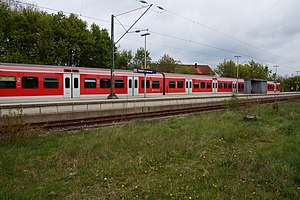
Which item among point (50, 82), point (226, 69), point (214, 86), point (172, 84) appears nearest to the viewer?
point (50, 82)

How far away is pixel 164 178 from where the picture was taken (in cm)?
535

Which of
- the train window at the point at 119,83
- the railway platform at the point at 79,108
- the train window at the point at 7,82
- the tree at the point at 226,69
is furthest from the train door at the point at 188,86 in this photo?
the tree at the point at 226,69

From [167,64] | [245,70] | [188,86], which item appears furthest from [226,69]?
[188,86]

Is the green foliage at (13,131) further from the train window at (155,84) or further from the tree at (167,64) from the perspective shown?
the tree at (167,64)

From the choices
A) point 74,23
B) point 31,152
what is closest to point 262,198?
point 31,152

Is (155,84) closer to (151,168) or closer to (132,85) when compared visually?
(132,85)

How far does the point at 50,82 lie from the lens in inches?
809

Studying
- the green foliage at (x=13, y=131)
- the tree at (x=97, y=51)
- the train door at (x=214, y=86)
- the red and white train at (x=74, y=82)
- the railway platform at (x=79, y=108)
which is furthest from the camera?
the tree at (x=97, y=51)

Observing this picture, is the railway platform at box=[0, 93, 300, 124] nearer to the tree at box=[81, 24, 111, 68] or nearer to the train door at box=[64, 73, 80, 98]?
the train door at box=[64, 73, 80, 98]

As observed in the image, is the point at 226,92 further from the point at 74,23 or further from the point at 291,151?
the point at 291,151

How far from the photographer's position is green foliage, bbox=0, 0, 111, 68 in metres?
32.6

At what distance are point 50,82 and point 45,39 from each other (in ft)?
56.0

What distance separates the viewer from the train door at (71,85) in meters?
21.5

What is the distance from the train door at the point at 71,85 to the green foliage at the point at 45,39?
1401cm
